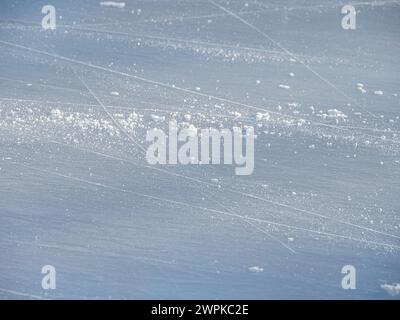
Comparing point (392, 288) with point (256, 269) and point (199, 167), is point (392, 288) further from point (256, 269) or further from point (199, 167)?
point (199, 167)

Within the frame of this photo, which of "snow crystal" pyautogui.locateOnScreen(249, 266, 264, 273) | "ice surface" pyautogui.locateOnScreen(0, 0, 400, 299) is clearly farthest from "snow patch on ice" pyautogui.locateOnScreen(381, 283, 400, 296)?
"snow crystal" pyautogui.locateOnScreen(249, 266, 264, 273)

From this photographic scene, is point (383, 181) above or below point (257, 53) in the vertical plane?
below

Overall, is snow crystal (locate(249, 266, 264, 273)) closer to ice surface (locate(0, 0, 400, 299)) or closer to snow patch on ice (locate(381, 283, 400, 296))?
ice surface (locate(0, 0, 400, 299))

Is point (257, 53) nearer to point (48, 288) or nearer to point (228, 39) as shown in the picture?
point (228, 39)

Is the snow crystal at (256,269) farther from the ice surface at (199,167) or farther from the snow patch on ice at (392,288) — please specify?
the snow patch on ice at (392,288)

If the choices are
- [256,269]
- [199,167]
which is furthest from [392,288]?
[199,167]

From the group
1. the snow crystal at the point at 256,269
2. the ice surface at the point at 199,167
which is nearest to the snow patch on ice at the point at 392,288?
the ice surface at the point at 199,167

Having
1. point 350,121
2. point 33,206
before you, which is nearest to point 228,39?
point 350,121

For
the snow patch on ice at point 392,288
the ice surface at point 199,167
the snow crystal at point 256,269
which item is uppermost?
the ice surface at point 199,167

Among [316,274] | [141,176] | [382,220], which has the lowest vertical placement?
[316,274]
